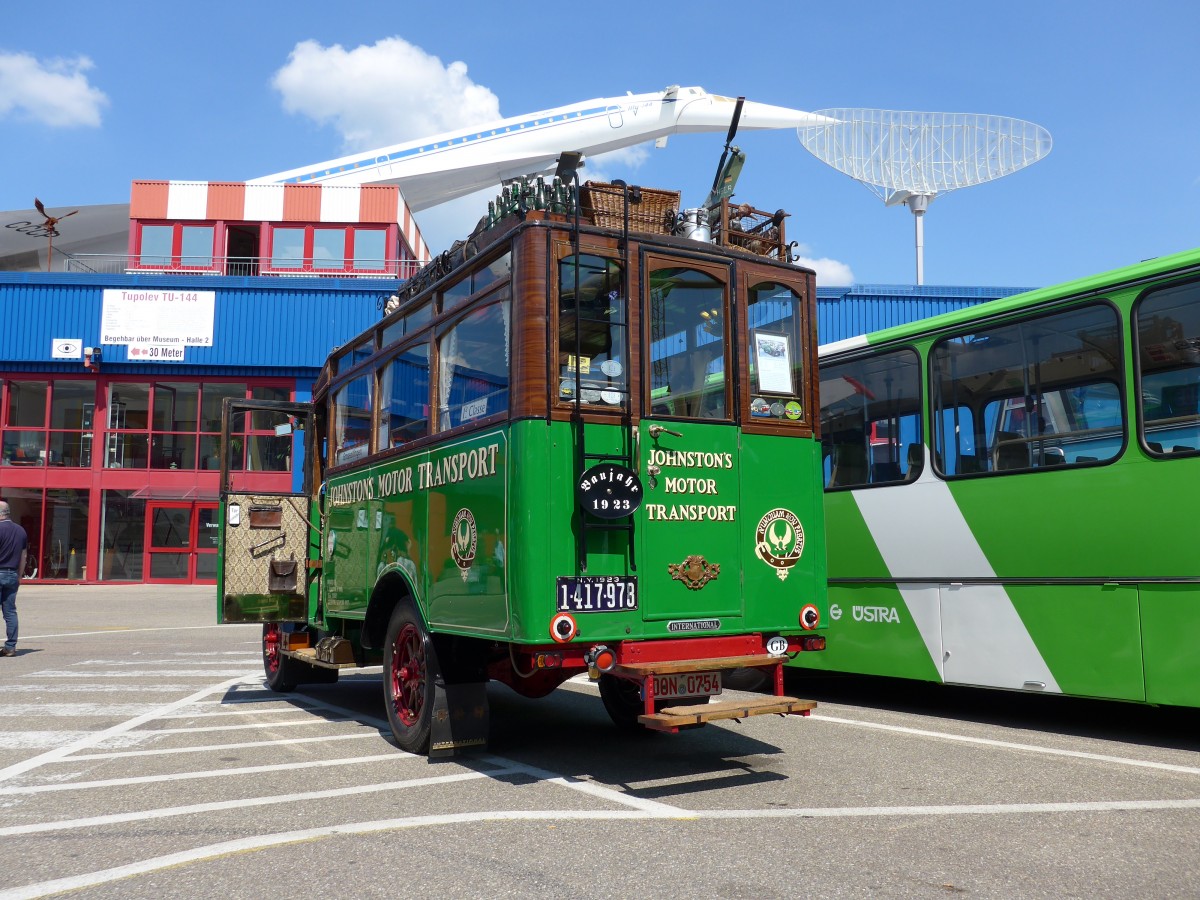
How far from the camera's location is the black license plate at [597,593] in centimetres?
568

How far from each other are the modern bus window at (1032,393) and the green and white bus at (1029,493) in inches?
0.5

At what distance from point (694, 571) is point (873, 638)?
3.43m

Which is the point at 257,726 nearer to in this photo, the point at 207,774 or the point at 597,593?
the point at 207,774

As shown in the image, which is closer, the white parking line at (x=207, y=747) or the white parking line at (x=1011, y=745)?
the white parking line at (x=1011, y=745)

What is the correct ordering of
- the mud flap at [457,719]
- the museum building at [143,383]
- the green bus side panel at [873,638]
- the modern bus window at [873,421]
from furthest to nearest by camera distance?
the museum building at [143,383]
the modern bus window at [873,421]
the green bus side panel at [873,638]
the mud flap at [457,719]

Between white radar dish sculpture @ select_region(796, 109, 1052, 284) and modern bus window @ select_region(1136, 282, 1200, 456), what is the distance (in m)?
30.5

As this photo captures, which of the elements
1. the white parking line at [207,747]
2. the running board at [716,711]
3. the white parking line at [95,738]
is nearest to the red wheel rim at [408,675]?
the white parking line at [207,747]

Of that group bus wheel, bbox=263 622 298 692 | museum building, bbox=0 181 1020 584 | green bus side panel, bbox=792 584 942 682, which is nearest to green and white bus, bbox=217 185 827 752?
green bus side panel, bbox=792 584 942 682

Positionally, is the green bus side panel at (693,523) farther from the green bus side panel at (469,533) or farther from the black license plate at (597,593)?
the green bus side panel at (469,533)

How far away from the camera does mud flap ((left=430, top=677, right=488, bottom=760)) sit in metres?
6.45

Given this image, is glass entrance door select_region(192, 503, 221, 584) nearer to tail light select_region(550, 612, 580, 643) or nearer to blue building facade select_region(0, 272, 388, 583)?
blue building facade select_region(0, 272, 388, 583)

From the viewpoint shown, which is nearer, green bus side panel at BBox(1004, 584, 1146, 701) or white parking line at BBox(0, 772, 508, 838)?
white parking line at BBox(0, 772, 508, 838)

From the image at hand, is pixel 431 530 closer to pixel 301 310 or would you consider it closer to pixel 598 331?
pixel 598 331

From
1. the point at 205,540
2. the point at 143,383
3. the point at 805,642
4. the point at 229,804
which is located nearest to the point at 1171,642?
the point at 805,642
